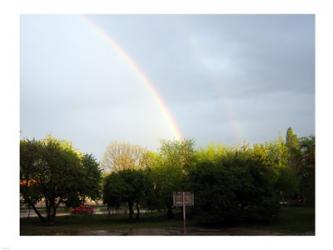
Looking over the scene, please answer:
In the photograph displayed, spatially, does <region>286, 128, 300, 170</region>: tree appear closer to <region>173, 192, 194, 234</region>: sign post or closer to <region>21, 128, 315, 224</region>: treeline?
<region>21, 128, 315, 224</region>: treeline

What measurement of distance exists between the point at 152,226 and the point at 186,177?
1851mm

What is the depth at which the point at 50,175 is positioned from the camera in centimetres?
1553

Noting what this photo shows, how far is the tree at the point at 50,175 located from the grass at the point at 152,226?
819mm

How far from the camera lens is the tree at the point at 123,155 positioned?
17156mm

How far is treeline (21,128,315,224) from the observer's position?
14.5 metres

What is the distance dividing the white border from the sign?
113 centimetres

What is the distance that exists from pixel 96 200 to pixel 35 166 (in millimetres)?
2359

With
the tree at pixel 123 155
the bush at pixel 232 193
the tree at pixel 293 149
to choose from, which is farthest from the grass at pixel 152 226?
the tree at pixel 123 155

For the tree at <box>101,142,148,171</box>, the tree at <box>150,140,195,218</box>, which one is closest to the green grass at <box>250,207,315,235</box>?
the tree at <box>150,140,195,218</box>
